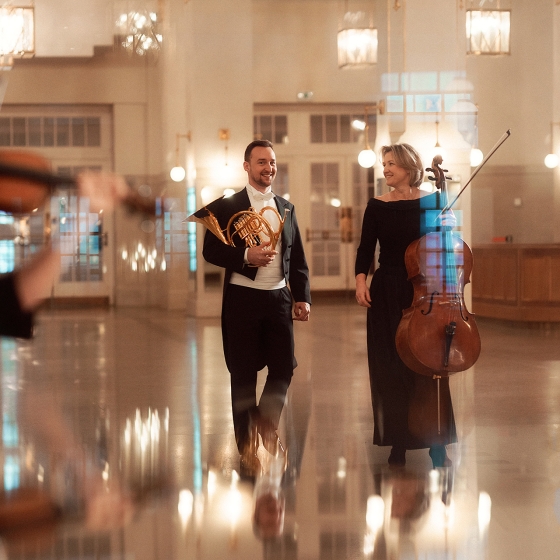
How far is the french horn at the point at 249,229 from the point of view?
4.30 metres

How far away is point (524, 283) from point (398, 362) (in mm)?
7231

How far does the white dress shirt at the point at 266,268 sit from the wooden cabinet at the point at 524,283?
23.7 ft

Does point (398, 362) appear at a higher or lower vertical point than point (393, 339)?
lower

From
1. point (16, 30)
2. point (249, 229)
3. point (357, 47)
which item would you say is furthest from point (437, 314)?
point (357, 47)

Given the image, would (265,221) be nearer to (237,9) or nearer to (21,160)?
(21,160)

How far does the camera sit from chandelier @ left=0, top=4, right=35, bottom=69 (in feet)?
36.7

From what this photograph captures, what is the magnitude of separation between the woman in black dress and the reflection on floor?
0.16 metres

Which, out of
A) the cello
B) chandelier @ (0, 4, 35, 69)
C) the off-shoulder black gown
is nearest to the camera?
the cello

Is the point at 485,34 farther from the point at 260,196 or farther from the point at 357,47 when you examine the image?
the point at 260,196

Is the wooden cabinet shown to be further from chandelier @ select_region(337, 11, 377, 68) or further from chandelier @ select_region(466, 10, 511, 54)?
chandelier @ select_region(337, 11, 377, 68)

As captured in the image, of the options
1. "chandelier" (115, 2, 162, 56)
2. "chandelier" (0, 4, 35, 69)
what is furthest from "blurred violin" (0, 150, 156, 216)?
"chandelier" (0, 4, 35, 69)

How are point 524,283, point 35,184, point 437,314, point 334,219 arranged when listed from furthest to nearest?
point 334,219, point 524,283, point 437,314, point 35,184

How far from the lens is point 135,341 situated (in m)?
10.1

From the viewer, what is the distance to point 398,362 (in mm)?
4324
